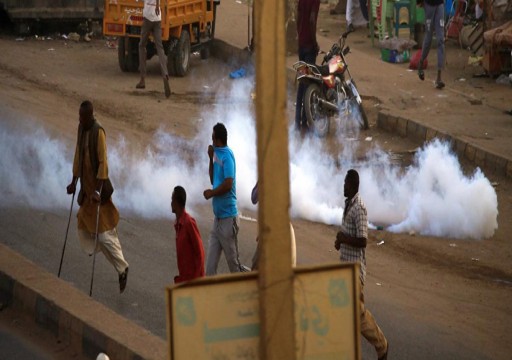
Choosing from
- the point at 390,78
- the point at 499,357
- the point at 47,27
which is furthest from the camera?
the point at 47,27

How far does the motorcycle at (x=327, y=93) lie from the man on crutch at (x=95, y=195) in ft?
19.7

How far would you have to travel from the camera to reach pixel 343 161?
44.1 ft

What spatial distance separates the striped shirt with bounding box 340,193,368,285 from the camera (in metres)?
7.12

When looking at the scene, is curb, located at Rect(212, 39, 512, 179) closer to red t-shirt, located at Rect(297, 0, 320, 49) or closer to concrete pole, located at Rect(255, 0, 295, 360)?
red t-shirt, located at Rect(297, 0, 320, 49)

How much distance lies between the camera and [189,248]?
734cm

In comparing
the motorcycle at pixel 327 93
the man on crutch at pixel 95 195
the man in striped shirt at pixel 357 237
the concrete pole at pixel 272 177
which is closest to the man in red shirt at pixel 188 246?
the man in striped shirt at pixel 357 237

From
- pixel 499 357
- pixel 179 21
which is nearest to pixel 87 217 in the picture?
pixel 499 357

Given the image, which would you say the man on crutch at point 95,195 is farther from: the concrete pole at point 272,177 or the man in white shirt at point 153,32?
the man in white shirt at point 153,32

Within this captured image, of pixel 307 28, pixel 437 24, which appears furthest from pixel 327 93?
pixel 437 24

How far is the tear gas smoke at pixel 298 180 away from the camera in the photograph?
11.0 meters

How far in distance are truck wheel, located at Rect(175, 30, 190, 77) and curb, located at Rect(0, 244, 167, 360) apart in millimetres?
9738

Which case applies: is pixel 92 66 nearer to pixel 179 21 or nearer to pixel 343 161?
pixel 179 21

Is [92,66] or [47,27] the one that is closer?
[92,66]

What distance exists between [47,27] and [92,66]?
3.17 metres
